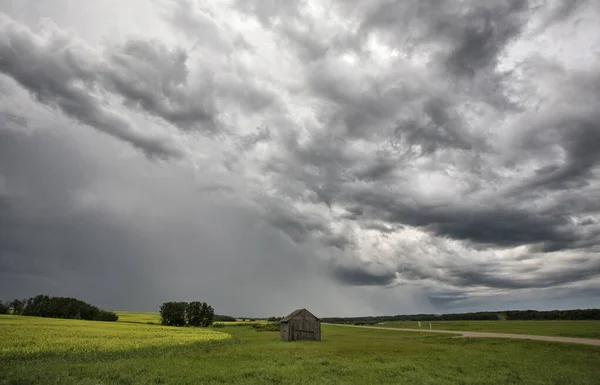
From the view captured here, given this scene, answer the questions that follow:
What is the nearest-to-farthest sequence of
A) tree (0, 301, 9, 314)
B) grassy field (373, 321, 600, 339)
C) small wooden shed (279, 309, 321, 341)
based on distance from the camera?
small wooden shed (279, 309, 321, 341) < grassy field (373, 321, 600, 339) < tree (0, 301, 9, 314)

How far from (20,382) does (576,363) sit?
44.2 m

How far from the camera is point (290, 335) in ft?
213

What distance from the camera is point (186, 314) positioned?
148500mm

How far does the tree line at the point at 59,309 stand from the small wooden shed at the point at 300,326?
98713 millimetres

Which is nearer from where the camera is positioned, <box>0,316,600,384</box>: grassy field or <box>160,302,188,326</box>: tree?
Answer: <box>0,316,600,384</box>: grassy field

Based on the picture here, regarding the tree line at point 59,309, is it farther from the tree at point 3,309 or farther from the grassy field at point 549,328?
the grassy field at point 549,328

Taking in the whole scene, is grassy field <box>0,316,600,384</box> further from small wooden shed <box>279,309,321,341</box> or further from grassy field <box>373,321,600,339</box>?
grassy field <box>373,321,600,339</box>

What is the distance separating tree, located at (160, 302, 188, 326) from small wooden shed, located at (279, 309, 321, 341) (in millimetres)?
93688

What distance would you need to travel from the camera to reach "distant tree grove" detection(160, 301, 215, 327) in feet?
470

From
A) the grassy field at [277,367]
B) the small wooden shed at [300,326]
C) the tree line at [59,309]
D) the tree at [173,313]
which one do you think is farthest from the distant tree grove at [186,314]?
the grassy field at [277,367]

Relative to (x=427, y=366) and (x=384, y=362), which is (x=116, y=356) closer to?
(x=384, y=362)

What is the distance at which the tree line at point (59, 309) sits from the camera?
437 ft

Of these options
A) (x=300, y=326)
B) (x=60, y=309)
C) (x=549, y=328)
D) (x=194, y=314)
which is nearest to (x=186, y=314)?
(x=194, y=314)

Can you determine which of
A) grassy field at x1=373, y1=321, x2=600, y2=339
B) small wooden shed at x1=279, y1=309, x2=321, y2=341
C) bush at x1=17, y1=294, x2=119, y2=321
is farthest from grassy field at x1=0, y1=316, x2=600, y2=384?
bush at x1=17, y1=294, x2=119, y2=321
